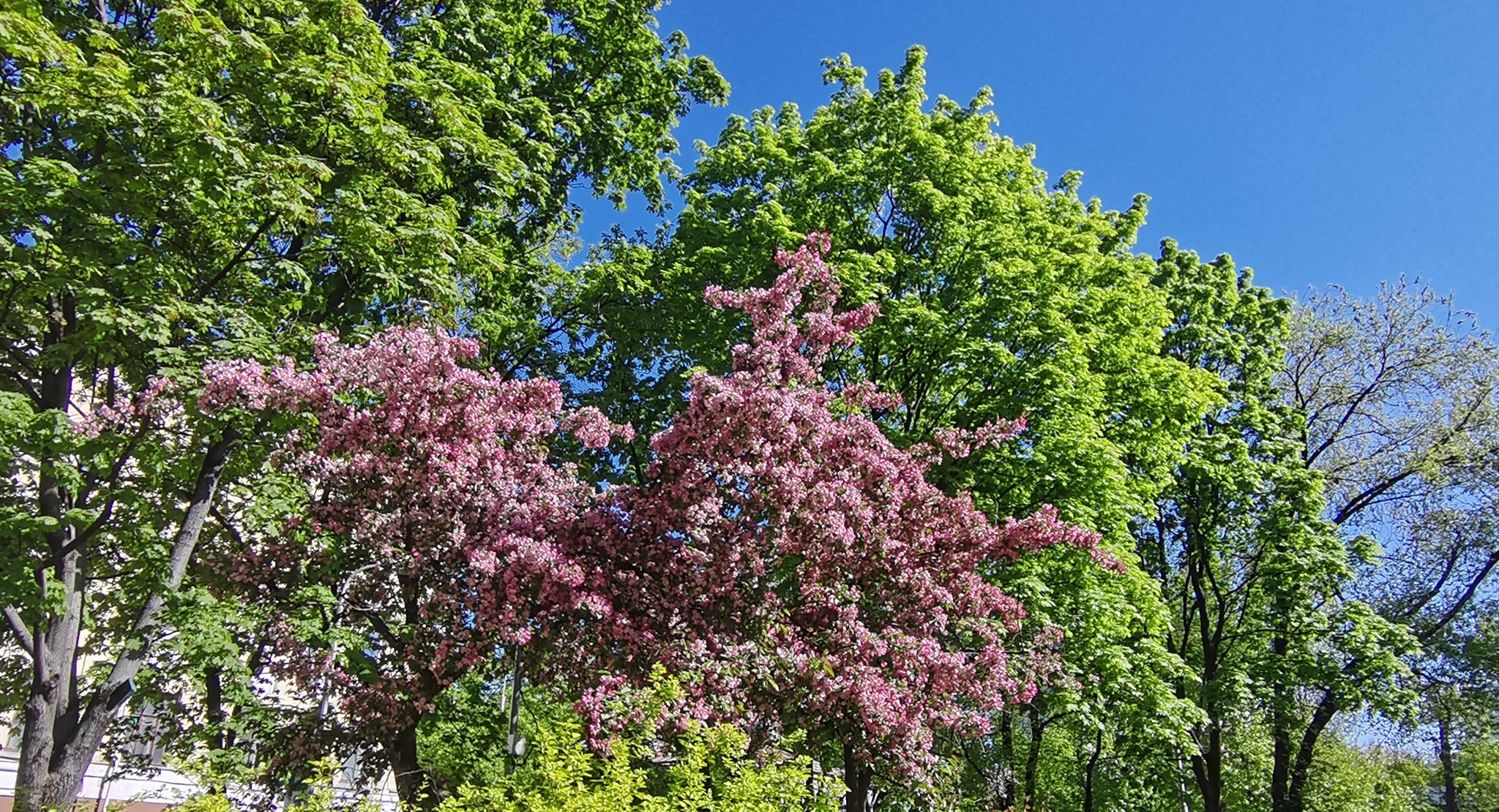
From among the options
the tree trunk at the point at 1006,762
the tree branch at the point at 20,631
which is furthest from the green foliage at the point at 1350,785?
the tree branch at the point at 20,631

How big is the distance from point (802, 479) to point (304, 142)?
7.39 meters

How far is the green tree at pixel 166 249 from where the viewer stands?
8945mm

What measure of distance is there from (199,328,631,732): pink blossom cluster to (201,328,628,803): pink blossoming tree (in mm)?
17

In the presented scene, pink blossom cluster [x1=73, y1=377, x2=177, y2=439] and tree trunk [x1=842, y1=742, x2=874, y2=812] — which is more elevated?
pink blossom cluster [x1=73, y1=377, x2=177, y2=439]

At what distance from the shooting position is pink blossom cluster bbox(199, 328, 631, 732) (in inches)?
348

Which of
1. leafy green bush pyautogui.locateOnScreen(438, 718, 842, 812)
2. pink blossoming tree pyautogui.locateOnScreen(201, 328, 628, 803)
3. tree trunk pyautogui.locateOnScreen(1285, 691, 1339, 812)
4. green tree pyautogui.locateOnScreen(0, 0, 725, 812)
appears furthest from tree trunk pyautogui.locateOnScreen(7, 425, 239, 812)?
tree trunk pyautogui.locateOnScreen(1285, 691, 1339, 812)

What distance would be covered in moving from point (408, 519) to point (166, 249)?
5019 millimetres

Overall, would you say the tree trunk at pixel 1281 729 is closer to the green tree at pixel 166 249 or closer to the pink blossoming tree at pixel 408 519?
the pink blossoming tree at pixel 408 519

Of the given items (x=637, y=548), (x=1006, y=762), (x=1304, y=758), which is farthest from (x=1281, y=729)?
(x=637, y=548)

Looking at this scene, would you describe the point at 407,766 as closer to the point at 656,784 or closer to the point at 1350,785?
the point at 656,784

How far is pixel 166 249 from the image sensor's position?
35.5 ft

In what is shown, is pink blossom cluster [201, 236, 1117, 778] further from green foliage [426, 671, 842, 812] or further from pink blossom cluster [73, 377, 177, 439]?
pink blossom cluster [73, 377, 177, 439]

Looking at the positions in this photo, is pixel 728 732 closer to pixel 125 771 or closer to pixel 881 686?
pixel 881 686

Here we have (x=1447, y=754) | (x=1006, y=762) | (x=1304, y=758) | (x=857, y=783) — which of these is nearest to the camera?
(x=857, y=783)
